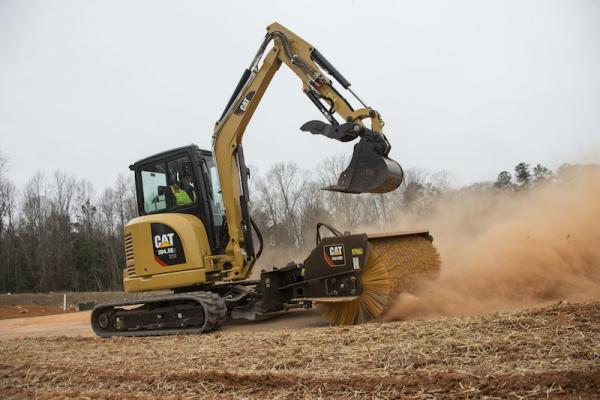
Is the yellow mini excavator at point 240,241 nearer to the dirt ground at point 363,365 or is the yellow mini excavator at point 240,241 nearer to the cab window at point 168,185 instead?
the cab window at point 168,185

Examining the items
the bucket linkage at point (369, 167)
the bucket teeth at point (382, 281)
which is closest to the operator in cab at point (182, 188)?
the bucket linkage at point (369, 167)

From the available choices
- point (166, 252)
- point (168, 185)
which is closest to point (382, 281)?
point (166, 252)

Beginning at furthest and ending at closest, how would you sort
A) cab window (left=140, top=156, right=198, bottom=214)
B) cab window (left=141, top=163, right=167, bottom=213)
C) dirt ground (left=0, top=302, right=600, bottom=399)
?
cab window (left=141, top=163, right=167, bottom=213) → cab window (left=140, top=156, right=198, bottom=214) → dirt ground (left=0, top=302, right=600, bottom=399)

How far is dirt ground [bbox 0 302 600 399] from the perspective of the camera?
3.53 metres

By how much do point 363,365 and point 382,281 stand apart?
2.86 m

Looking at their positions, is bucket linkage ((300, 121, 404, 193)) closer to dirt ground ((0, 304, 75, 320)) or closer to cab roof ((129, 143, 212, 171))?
cab roof ((129, 143, 212, 171))

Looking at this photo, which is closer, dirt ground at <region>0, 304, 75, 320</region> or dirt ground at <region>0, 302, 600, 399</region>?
dirt ground at <region>0, 302, 600, 399</region>

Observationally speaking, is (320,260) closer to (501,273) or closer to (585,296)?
(501,273)

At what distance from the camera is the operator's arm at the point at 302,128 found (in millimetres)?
7465

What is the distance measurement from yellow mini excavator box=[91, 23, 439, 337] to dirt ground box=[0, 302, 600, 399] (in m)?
1.15

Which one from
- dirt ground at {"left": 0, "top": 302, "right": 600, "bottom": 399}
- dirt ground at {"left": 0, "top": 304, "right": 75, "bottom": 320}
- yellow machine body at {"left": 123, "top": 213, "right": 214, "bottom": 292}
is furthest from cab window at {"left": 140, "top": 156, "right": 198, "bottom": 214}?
dirt ground at {"left": 0, "top": 304, "right": 75, "bottom": 320}

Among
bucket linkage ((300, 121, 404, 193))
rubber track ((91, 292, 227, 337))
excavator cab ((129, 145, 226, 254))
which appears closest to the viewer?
bucket linkage ((300, 121, 404, 193))

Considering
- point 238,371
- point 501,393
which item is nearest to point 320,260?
point 238,371

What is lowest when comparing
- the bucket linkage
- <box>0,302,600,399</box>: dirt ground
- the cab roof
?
<box>0,302,600,399</box>: dirt ground
